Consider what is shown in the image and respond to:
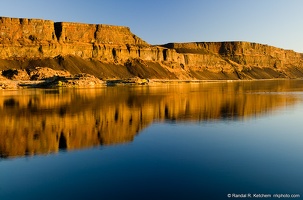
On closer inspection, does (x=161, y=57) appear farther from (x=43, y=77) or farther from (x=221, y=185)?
(x=221, y=185)

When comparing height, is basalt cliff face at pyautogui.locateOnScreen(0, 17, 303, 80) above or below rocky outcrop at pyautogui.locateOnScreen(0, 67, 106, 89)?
above

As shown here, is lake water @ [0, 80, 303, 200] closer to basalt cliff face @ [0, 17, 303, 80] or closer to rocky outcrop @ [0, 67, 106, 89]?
rocky outcrop @ [0, 67, 106, 89]

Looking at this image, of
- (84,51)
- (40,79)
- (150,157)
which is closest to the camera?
(150,157)

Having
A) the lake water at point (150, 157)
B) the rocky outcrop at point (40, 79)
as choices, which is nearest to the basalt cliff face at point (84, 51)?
the rocky outcrop at point (40, 79)

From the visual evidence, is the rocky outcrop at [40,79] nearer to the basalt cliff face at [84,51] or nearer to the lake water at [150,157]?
the basalt cliff face at [84,51]

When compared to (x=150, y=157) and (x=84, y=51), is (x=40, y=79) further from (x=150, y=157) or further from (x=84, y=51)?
(x=150, y=157)

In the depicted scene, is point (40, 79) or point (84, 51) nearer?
point (40, 79)

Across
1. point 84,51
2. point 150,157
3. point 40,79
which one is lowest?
point 150,157

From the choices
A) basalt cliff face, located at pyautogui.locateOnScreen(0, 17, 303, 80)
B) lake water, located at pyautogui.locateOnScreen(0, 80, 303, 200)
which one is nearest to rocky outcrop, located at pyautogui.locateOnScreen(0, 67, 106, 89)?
basalt cliff face, located at pyautogui.locateOnScreen(0, 17, 303, 80)

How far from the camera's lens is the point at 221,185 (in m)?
12.8

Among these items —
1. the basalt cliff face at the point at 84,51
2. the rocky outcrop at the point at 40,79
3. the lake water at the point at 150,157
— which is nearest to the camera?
the lake water at the point at 150,157

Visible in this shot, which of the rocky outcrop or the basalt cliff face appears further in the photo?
the basalt cliff face

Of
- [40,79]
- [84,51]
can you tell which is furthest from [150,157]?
[84,51]

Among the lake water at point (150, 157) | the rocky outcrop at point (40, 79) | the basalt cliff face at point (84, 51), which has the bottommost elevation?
the lake water at point (150, 157)
